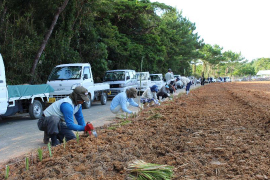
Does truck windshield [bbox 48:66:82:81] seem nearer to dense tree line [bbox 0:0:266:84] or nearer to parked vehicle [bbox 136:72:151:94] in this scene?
dense tree line [bbox 0:0:266:84]

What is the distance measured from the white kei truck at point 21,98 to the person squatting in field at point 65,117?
3329 millimetres

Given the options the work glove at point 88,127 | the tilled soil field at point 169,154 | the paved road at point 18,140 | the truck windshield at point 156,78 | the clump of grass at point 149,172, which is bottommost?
the paved road at point 18,140

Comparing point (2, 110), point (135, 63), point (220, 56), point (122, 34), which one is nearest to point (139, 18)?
point (122, 34)

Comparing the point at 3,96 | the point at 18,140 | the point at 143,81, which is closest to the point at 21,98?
the point at 3,96

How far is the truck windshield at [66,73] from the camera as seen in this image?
12932 millimetres

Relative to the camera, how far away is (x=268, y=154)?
4238 mm

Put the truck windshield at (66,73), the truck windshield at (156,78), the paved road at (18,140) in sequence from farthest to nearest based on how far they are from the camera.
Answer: the truck windshield at (156,78), the truck windshield at (66,73), the paved road at (18,140)

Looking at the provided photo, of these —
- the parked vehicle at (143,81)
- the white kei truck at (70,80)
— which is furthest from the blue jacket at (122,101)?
the parked vehicle at (143,81)

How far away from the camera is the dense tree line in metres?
13.8

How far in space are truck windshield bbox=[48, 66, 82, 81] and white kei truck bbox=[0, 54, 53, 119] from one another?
7.68 feet

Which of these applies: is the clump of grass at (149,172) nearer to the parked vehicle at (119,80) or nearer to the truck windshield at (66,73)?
the truck windshield at (66,73)

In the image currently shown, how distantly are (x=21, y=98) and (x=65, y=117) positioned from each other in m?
4.63

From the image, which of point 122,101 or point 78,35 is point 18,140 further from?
point 78,35

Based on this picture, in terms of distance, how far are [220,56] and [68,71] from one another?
7385cm
